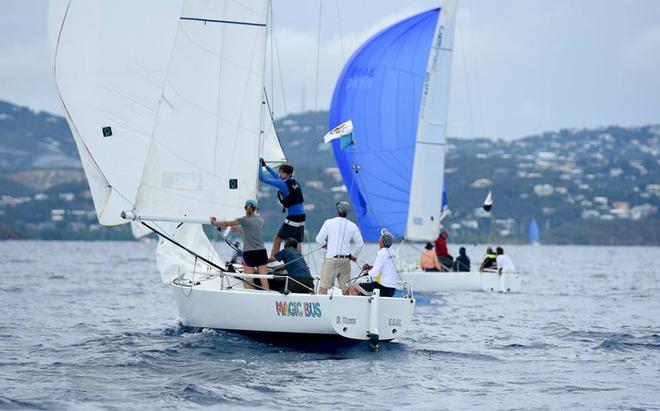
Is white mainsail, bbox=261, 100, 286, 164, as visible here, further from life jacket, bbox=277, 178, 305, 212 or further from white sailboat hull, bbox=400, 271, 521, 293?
white sailboat hull, bbox=400, 271, 521, 293

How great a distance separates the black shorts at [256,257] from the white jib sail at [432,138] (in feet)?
53.7

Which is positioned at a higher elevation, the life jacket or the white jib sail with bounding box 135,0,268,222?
the white jib sail with bounding box 135,0,268,222

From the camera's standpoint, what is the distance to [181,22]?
53.2 ft

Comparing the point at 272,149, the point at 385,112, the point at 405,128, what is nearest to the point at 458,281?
the point at 405,128

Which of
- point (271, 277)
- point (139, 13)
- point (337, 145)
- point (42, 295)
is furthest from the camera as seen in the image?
point (337, 145)

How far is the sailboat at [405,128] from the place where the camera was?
30422 millimetres

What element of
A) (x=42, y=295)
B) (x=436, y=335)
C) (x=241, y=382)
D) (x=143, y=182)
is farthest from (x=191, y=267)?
(x=42, y=295)

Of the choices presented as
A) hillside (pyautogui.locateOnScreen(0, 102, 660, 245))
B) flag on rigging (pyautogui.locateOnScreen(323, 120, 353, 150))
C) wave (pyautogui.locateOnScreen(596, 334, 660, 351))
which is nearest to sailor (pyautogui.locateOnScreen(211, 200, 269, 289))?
flag on rigging (pyautogui.locateOnScreen(323, 120, 353, 150))

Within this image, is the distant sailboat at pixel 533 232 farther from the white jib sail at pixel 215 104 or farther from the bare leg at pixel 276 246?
the white jib sail at pixel 215 104

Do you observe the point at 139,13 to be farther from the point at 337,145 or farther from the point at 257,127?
the point at 337,145

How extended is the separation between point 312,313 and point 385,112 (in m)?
16.8

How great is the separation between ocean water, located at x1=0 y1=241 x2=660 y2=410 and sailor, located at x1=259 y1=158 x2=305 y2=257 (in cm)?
164

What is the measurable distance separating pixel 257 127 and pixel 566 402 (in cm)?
593

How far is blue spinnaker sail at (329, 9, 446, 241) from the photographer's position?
30500mm
